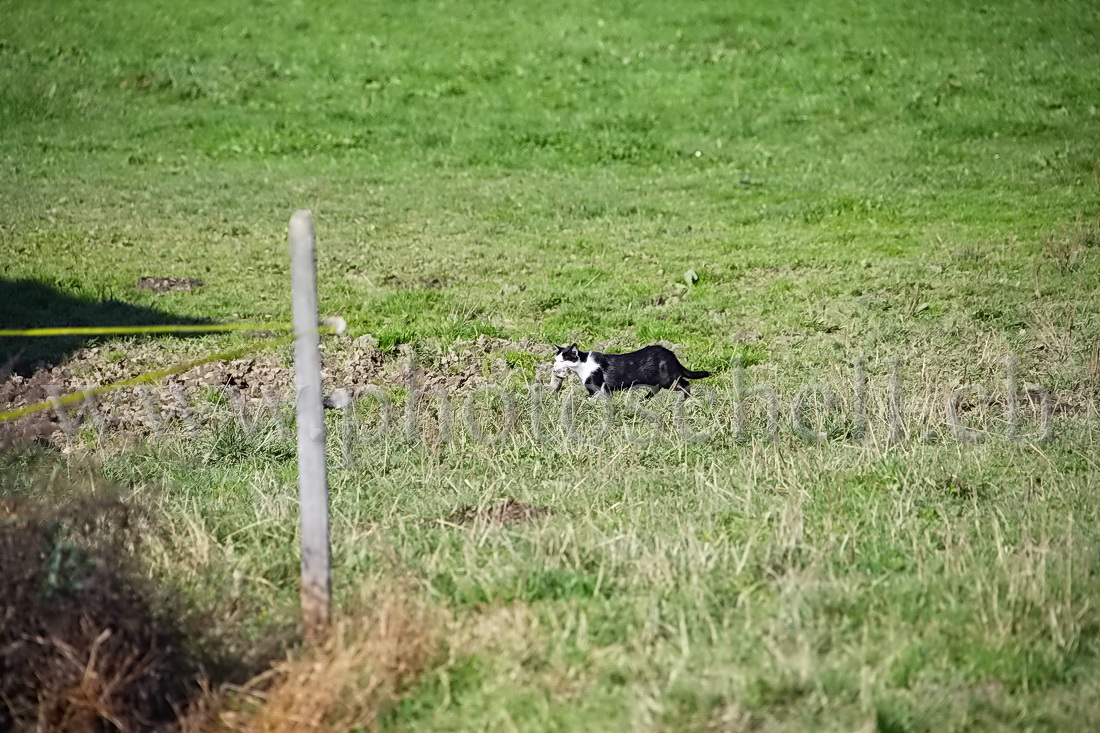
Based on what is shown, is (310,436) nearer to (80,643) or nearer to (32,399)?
(80,643)

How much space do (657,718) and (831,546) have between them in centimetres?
152

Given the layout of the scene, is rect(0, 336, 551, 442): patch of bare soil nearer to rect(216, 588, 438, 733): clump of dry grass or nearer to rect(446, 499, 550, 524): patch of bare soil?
rect(446, 499, 550, 524): patch of bare soil

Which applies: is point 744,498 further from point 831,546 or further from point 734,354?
point 734,354

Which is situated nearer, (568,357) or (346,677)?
(346,677)

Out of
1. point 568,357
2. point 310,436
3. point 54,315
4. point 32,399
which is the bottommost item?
point 32,399

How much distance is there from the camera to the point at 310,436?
396 cm

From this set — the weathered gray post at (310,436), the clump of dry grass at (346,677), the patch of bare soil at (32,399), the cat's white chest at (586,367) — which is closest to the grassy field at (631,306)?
the clump of dry grass at (346,677)

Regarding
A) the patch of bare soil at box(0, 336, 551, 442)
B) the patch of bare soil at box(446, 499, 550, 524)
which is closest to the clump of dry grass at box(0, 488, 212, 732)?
the patch of bare soil at box(446, 499, 550, 524)

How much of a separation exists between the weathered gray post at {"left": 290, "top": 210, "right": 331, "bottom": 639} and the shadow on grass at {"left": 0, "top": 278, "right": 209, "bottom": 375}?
5930 millimetres

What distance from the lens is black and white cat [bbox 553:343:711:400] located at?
27.2ft

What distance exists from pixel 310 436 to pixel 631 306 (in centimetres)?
695

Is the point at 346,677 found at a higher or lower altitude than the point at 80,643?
lower

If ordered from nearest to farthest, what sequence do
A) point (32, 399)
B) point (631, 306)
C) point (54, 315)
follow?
point (32, 399) → point (54, 315) → point (631, 306)

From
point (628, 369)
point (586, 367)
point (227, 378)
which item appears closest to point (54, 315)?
point (227, 378)
